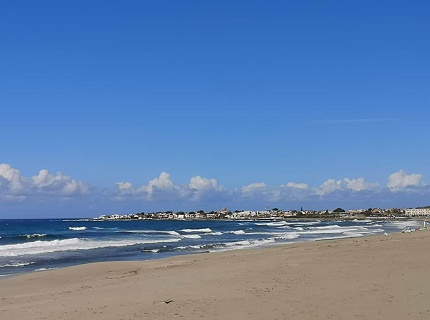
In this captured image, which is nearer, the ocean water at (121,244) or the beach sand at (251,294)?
the beach sand at (251,294)

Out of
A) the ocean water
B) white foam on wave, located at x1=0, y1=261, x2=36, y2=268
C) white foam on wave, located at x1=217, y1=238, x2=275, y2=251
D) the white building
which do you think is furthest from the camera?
the white building

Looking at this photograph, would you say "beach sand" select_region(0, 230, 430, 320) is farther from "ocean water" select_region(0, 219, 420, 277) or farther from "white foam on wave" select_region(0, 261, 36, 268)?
"ocean water" select_region(0, 219, 420, 277)

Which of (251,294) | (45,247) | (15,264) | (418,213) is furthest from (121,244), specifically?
(418,213)

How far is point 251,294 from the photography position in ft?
38.9

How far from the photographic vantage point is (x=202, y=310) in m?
10.3

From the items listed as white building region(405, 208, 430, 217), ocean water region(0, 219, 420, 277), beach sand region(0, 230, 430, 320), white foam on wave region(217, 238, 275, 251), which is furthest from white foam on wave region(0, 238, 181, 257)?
white building region(405, 208, 430, 217)

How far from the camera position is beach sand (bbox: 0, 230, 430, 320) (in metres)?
9.84

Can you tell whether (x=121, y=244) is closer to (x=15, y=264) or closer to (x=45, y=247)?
(x=45, y=247)

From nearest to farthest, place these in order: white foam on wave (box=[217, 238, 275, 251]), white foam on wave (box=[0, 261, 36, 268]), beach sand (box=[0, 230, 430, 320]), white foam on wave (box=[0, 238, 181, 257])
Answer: beach sand (box=[0, 230, 430, 320]) < white foam on wave (box=[0, 261, 36, 268]) < white foam on wave (box=[0, 238, 181, 257]) < white foam on wave (box=[217, 238, 275, 251])

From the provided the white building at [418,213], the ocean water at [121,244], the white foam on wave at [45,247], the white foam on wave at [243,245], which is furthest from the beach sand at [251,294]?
the white building at [418,213]

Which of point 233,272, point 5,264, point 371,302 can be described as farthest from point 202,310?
point 5,264

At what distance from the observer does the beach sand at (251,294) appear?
9836 mm

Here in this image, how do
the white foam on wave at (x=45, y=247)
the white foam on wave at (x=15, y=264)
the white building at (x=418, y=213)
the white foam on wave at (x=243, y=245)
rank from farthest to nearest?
1. the white building at (x=418, y=213)
2. the white foam on wave at (x=243, y=245)
3. the white foam on wave at (x=45, y=247)
4. the white foam on wave at (x=15, y=264)

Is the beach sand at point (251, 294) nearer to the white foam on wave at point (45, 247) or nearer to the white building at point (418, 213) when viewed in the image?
the white foam on wave at point (45, 247)
